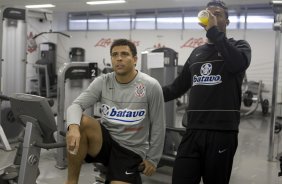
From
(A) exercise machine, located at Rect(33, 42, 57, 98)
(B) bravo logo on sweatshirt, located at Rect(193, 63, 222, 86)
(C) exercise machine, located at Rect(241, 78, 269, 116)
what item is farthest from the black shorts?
(A) exercise machine, located at Rect(33, 42, 57, 98)

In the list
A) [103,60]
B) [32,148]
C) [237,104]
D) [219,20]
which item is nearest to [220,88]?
[237,104]

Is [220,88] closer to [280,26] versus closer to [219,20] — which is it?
[219,20]

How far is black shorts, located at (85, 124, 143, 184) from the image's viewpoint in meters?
2.18

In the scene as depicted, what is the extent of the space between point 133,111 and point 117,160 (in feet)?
1.12

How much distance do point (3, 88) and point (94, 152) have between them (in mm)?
3496

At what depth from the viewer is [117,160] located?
7.26 ft

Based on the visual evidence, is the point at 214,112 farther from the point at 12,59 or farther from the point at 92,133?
the point at 12,59

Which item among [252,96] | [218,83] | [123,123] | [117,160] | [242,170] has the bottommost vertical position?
[242,170]

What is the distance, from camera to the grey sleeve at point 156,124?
2270 millimetres

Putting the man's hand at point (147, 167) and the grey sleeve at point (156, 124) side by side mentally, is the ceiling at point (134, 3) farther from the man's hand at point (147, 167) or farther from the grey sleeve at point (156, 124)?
the man's hand at point (147, 167)

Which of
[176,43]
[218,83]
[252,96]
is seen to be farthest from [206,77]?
[176,43]

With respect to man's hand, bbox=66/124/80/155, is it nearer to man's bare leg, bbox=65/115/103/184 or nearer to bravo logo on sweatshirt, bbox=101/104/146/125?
man's bare leg, bbox=65/115/103/184

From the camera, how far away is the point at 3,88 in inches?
202

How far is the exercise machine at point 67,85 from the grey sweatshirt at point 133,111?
1.69 meters
